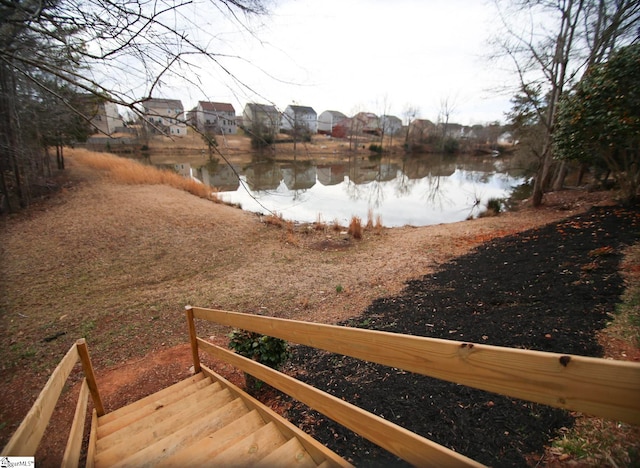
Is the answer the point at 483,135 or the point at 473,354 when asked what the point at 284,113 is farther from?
the point at 483,135

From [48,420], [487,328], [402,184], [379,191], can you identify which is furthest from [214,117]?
[402,184]

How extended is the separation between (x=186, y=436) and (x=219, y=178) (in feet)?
74.3

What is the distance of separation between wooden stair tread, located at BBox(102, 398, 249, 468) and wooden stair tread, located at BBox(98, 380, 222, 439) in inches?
15.2

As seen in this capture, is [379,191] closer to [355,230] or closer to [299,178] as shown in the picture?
[299,178]

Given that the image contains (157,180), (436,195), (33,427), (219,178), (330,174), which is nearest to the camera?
(33,427)

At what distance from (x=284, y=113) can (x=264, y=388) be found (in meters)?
2.73

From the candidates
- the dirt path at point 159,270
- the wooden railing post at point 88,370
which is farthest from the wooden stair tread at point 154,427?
the dirt path at point 159,270

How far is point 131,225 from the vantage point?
9.30 metres

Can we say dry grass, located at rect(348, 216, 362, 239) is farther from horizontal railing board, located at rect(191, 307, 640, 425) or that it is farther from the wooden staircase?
horizontal railing board, located at rect(191, 307, 640, 425)

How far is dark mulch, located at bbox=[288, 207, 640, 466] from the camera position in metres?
1.99

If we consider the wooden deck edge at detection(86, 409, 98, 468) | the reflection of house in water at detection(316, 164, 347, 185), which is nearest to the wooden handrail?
the wooden deck edge at detection(86, 409, 98, 468)

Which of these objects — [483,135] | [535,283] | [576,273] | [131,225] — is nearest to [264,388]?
[535,283]

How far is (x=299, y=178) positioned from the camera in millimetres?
23109

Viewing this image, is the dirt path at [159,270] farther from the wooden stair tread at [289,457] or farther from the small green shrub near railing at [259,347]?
the wooden stair tread at [289,457]
